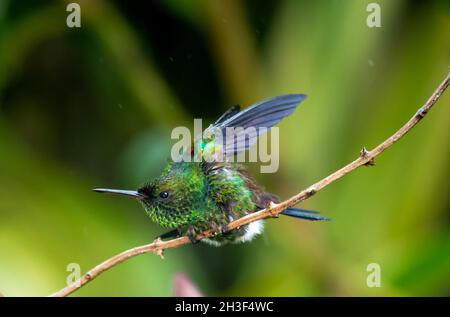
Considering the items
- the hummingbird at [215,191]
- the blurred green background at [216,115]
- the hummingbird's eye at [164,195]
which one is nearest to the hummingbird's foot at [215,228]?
the hummingbird at [215,191]

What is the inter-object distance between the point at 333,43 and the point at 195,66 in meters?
0.70

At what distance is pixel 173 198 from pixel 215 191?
12 centimetres

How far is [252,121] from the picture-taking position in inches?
60.4

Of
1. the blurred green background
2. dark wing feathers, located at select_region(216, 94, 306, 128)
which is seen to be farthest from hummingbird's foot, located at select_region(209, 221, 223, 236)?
the blurred green background

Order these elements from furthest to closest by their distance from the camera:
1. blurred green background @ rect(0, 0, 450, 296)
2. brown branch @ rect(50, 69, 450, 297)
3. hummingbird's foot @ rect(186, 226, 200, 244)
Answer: blurred green background @ rect(0, 0, 450, 296) < hummingbird's foot @ rect(186, 226, 200, 244) < brown branch @ rect(50, 69, 450, 297)

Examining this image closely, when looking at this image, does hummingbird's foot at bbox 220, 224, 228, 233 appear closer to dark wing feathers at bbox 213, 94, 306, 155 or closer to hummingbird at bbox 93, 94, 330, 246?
hummingbird at bbox 93, 94, 330, 246

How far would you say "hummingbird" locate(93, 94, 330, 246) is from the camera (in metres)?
1.48

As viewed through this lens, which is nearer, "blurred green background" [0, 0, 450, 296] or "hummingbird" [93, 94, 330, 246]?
"hummingbird" [93, 94, 330, 246]

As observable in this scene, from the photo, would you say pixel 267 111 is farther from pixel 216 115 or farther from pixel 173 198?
pixel 216 115

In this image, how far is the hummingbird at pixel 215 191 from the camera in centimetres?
148

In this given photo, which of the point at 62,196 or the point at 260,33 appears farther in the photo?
the point at 260,33

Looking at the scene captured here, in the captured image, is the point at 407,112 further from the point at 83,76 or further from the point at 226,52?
the point at 83,76

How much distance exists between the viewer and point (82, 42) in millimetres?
3547
